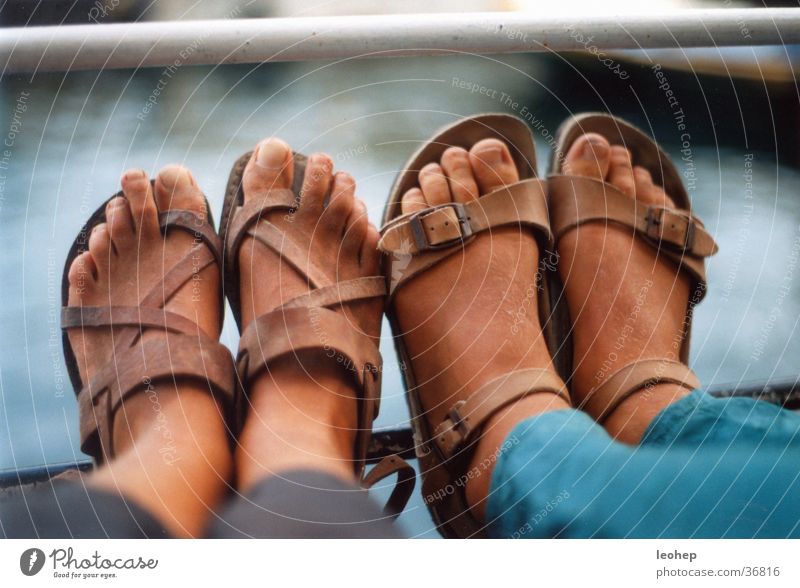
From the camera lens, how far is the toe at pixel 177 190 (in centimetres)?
47

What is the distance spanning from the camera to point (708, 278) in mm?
474

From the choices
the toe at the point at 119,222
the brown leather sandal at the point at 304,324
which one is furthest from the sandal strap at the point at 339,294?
the toe at the point at 119,222

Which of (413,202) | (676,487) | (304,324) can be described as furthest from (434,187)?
(676,487)

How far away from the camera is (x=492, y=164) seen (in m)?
0.48

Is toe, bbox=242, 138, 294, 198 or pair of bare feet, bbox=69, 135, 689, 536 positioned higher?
toe, bbox=242, 138, 294, 198

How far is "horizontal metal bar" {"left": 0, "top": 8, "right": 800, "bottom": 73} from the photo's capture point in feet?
1.44

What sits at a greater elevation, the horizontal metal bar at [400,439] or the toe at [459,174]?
the toe at [459,174]

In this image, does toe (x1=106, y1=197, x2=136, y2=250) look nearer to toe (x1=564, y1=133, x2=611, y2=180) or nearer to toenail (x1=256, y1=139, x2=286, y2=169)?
toenail (x1=256, y1=139, x2=286, y2=169)

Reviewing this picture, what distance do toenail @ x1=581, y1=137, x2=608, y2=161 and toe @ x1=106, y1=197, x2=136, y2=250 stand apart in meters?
0.28

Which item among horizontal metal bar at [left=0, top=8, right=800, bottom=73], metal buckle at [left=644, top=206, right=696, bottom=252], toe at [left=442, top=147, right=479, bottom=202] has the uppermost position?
horizontal metal bar at [left=0, top=8, right=800, bottom=73]

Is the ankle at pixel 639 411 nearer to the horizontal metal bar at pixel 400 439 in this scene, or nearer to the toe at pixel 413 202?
the horizontal metal bar at pixel 400 439

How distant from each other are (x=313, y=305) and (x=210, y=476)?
117 mm

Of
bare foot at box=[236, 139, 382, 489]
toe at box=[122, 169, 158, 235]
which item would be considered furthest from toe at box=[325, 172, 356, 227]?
toe at box=[122, 169, 158, 235]

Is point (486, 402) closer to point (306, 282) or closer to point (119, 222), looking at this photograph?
point (306, 282)
